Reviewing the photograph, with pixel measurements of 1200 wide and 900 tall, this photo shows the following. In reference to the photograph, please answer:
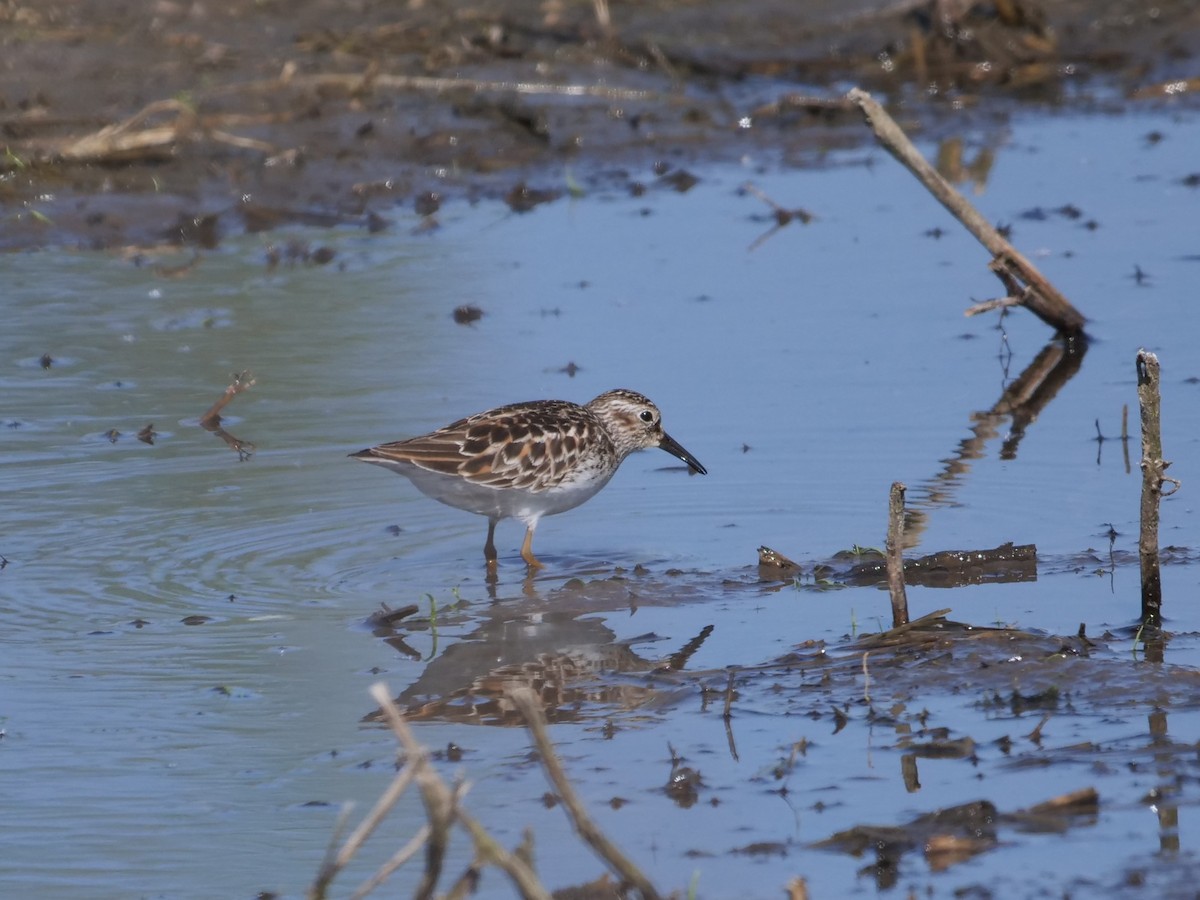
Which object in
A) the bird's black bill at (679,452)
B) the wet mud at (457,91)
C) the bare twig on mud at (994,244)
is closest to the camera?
the bird's black bill at (679,452)

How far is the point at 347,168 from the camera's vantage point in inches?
598

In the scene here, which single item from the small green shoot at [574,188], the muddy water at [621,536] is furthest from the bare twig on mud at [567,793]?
the small green shoot at [574,188]

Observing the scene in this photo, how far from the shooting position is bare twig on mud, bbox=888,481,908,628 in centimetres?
635

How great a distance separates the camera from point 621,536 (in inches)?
343

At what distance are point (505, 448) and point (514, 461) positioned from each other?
0.08 m

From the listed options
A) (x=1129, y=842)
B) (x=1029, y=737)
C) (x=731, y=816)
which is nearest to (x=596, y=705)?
(x=731, y=816)

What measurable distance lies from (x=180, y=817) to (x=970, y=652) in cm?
272

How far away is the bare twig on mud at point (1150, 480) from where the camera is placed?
629cm

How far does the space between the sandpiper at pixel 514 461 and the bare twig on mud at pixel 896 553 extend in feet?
7.09

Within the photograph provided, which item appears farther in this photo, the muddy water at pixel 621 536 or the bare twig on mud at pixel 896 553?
the bare twig on mud at pixel 896 553

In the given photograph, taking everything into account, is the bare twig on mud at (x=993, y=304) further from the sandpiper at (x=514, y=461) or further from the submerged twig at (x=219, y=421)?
the submerged twig at (x=219, y=421)

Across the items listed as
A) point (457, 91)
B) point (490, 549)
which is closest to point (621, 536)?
point (490, 549)

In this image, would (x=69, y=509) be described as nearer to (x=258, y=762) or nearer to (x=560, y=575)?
(x=560, y=575)

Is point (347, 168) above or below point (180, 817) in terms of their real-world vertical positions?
above
